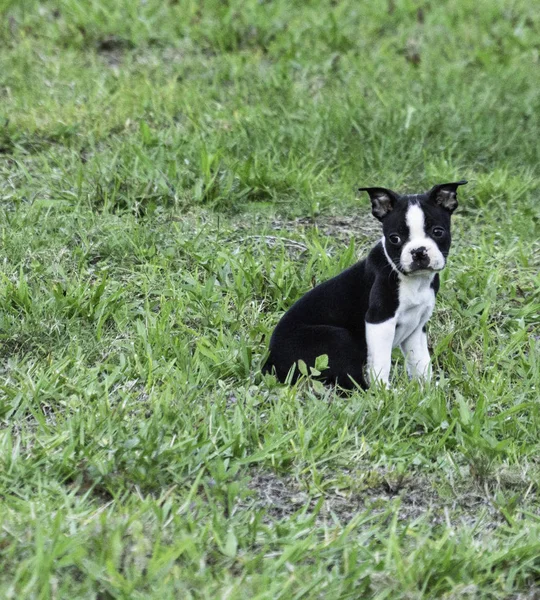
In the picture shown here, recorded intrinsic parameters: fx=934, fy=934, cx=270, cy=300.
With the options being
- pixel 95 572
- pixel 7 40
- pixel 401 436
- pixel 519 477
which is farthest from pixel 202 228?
pixel 7 40

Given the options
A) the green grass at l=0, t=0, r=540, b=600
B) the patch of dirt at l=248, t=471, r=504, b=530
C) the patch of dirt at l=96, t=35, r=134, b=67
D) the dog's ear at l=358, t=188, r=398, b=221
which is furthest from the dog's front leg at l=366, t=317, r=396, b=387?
the patch of dirt at l=96, t=35, r=134, b=67

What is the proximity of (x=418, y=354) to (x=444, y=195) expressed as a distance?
826 millimetres

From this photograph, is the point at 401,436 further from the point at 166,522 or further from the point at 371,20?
the point at 371,20

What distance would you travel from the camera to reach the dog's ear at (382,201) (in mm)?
4568

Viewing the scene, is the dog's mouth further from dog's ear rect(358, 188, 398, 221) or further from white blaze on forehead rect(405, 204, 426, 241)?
dog's ear rect(358, 188, 398, 221)

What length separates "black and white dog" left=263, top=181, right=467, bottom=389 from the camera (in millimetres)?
4430

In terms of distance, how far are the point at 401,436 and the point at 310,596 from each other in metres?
1.26

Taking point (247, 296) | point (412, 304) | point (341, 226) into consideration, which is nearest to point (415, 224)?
point (412, 304)

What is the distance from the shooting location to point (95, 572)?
3.13m

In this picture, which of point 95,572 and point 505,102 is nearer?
point 95,572

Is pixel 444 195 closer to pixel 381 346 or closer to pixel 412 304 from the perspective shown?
pixel 412 304

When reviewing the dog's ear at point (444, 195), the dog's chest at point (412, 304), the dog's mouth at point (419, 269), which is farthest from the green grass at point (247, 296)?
the dog's ear at point (444, 195)

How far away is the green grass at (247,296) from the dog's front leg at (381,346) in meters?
0.14

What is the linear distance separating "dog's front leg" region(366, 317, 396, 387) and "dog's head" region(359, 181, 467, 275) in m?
0.29
